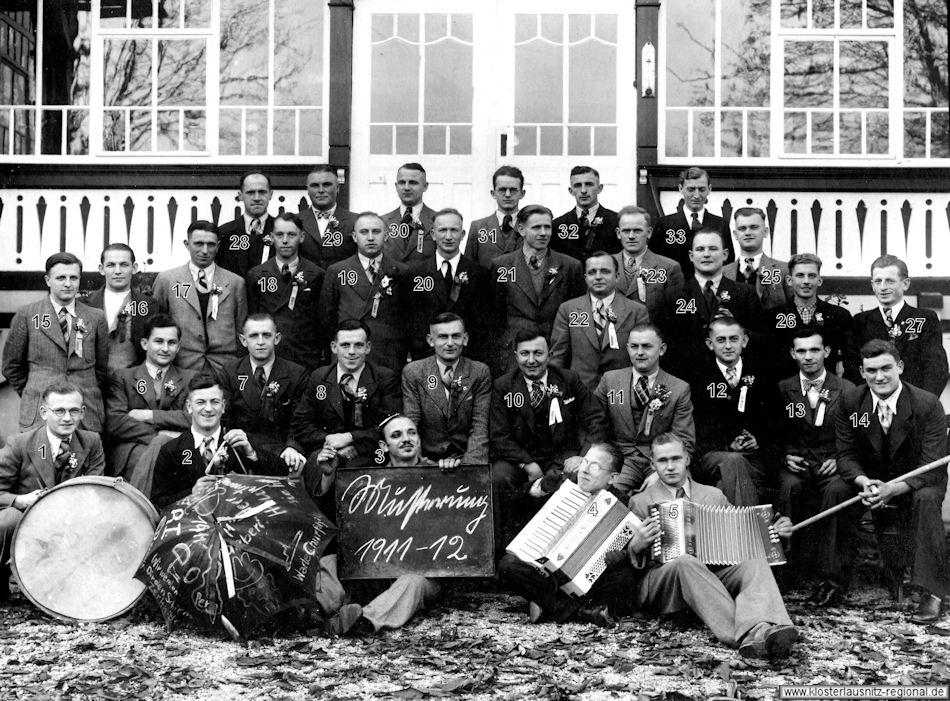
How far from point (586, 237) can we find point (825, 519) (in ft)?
10.2

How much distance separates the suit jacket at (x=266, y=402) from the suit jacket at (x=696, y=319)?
269cm

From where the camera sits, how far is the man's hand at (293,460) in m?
8.03

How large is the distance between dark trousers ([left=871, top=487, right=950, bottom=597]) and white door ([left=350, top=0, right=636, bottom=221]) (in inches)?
191

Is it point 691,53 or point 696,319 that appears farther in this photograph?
point 691,53

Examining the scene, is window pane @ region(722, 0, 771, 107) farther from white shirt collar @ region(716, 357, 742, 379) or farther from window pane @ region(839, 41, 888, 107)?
white shirt collar @ region(716, 357, 742, 379)

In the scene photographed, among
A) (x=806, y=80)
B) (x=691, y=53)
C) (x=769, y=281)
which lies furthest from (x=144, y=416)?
(x=806, y=80)

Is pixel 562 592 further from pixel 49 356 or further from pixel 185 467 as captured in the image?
pixel 49 356

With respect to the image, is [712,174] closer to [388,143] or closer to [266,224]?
[388,143]

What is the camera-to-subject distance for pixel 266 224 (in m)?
10.4

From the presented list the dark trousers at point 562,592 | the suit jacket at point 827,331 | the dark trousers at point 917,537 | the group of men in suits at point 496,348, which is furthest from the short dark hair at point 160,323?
the dark trousers at point 917,537

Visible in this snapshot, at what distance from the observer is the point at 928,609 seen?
305 inches

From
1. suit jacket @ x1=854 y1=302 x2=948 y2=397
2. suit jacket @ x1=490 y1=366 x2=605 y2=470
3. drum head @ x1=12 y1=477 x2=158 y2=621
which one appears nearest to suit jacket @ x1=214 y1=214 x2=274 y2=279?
suit jacket @ x1=490 y1=366 x2=605 y2=470

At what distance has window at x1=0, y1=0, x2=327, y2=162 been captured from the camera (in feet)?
Answer: 40.9

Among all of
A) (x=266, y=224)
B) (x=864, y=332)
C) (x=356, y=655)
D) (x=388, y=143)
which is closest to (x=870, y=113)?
(x=864, y=332)
